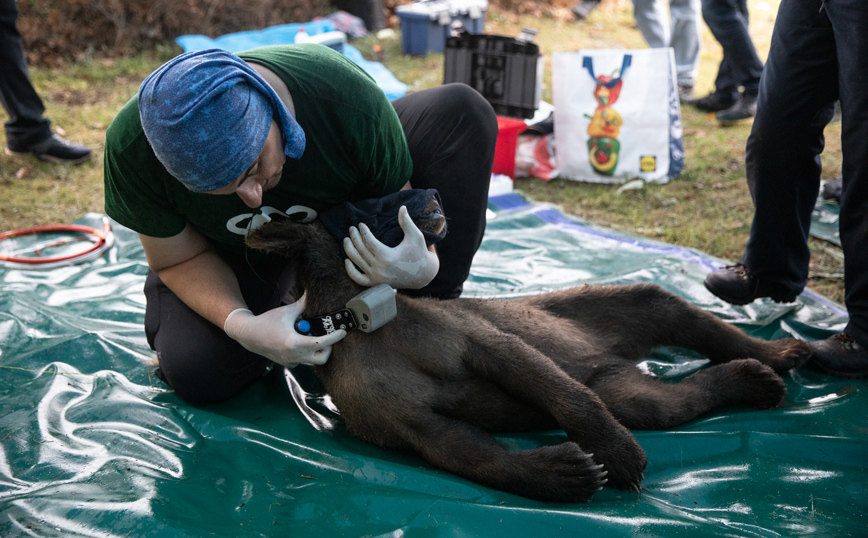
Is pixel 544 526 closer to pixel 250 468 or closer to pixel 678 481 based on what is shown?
pixel 678 481

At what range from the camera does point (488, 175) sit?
3.12 meters

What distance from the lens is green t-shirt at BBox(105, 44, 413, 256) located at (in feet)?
7.76

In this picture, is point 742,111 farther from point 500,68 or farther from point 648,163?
point 500,68

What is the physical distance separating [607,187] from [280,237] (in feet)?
12.4

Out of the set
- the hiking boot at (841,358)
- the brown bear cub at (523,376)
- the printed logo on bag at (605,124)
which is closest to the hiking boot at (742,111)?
the printed logo on bag at (605,124)

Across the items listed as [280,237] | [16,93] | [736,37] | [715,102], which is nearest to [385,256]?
[280,237]

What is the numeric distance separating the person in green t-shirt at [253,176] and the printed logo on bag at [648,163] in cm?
279

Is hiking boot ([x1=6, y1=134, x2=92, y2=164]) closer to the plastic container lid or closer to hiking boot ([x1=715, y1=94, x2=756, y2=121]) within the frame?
the plastic container lid

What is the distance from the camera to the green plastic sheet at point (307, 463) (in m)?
1.98

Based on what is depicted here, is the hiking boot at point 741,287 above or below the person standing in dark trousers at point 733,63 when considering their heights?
below

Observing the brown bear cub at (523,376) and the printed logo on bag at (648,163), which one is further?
the printed logo on bag at (648,163)

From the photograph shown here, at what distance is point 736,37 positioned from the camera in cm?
609

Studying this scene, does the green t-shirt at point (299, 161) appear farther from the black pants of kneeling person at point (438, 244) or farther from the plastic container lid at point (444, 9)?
the plastic container lid at point (444, 9)

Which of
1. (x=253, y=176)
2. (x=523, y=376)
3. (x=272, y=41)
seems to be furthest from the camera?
(x=272, y=41)
